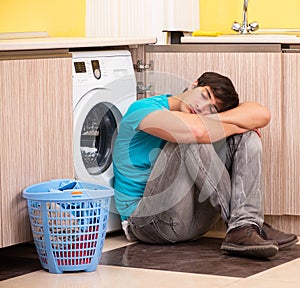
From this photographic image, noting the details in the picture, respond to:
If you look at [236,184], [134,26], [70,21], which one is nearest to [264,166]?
[236,184]

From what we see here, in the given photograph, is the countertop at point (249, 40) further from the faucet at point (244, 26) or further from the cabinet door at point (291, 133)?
the faucet at point (244, 26)

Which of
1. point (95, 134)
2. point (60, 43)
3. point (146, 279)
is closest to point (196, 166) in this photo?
point (95, 134)

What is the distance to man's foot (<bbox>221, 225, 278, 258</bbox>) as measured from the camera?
302 centimetres

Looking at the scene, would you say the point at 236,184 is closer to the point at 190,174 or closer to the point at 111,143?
the point at 190,174

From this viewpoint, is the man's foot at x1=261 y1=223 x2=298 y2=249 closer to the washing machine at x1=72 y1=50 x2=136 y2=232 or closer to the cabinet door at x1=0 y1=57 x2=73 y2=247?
the washing machine at x1=72 y1=50 x2=136 y2=232

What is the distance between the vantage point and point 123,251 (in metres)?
3.23

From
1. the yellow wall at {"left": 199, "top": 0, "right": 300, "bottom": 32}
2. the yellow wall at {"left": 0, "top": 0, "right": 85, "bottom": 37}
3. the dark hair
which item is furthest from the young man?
the yellow wall at {"left": 0, "top": 0, "right": 85, "bottom": 37}

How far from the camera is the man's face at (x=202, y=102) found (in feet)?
10.7

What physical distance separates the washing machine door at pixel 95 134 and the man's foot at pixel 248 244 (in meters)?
0.60

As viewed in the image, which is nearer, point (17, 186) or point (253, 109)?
point (17, 186)

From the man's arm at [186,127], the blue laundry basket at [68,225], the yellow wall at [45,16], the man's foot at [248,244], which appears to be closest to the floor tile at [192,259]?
the man's foot at [248,244]

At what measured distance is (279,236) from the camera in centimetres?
325

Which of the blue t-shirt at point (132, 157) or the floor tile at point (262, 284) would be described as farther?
the blue t-shirt at point (132, 157)

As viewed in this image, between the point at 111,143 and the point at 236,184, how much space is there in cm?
58
